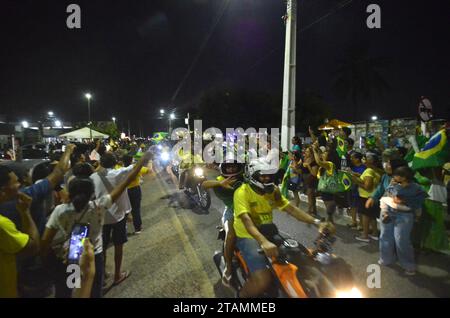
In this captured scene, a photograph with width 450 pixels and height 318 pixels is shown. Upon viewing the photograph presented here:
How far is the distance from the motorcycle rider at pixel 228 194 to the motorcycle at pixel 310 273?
77 cm

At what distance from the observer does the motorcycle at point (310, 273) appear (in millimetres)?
2473

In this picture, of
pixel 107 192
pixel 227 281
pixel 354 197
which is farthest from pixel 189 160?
pixel 227 281

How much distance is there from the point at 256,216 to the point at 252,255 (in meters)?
0.46

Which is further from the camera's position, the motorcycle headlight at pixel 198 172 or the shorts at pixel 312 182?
the motorcycle headlight at pixel 198 172

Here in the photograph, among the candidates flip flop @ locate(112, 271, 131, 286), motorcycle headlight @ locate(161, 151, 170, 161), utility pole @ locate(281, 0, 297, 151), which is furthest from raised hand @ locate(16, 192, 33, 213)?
utility pole @ locate(281, 0, 297, 151)

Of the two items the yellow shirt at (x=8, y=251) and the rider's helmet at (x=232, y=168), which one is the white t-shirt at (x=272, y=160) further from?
the yellow shirt at (x=8, y=251)

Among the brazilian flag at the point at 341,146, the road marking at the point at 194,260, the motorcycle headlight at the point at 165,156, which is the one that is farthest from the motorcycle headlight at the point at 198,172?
the motorcycle headlight at the point at 165,156

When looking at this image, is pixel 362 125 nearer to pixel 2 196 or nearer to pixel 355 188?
pixel 355 188

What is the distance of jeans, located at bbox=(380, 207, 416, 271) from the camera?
14.2ft

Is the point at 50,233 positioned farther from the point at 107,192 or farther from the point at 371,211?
the point at 371,211

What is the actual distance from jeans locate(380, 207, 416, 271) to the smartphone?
4.22 m

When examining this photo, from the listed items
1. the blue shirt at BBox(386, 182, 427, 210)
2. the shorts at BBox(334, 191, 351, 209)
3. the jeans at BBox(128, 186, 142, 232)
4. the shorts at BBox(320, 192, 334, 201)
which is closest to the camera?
the blue shirt at BBox(386, 182, 427, 210)

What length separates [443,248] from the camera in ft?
15.4

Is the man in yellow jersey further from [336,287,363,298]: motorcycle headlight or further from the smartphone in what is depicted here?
[336,287,363,298]: motorcycle headlight
